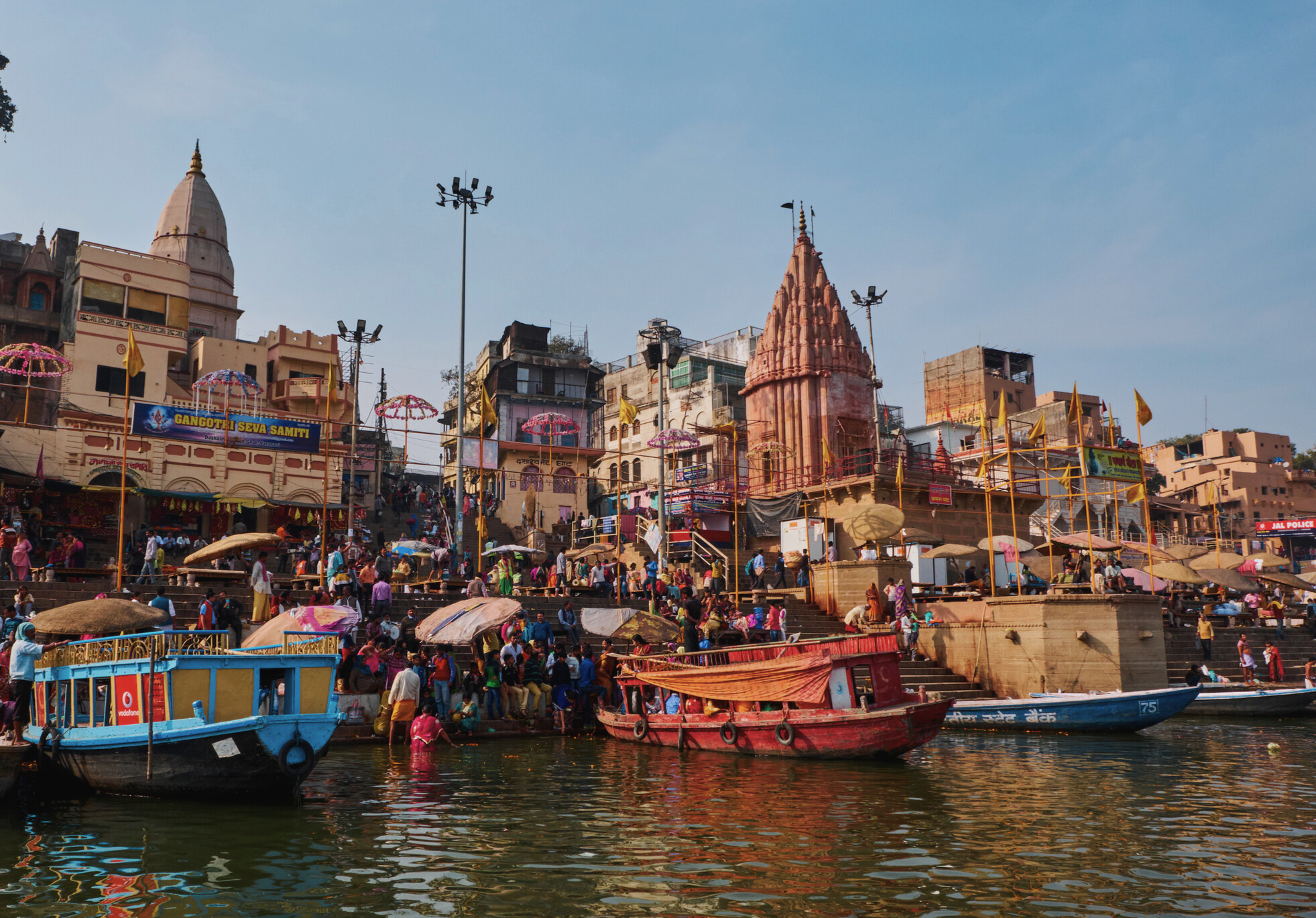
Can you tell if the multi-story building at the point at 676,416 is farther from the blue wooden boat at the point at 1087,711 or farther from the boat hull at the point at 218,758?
the boat hull at the point at 218,758

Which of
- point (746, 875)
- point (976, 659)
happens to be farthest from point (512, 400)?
point (746, 875)

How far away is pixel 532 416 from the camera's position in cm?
5869

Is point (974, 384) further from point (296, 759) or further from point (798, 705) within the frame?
point (296, 759)

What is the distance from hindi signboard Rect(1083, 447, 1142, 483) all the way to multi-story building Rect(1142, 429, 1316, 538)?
42356mm

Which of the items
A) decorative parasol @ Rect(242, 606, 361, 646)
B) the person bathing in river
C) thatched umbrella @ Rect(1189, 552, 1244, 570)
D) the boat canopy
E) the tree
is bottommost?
the person bathing in river

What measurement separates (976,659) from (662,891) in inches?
711

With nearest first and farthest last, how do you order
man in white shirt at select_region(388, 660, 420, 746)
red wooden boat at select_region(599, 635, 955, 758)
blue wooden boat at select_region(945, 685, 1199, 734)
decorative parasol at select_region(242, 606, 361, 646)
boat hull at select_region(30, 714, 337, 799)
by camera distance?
1. boat hull at select_region(30, 714, 337, 799)
2. decorative parasol at select_region(242, 606, 361, 646)
3. red wooden boat at select_region(599, 635, 955, 758)
4. man in white shirt at select_region(388, 660, 420, 746)
5. blue wooden boat at select_region(945, 685, 1199, 734)

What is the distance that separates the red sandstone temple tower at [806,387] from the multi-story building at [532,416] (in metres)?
11.4

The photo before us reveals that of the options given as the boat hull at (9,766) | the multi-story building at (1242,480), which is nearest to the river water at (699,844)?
the boat hull at (9,766)

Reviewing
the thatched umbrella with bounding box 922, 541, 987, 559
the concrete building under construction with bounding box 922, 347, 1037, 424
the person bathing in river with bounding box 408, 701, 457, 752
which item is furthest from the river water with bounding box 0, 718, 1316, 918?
the concrete building under construction with bounding box 922, 347, 1037, 424

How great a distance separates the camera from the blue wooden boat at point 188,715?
1232 centimetres

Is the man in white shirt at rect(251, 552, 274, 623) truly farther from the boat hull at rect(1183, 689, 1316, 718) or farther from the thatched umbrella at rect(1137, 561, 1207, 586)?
the thatched umbrella at rect(1137, 561, 1207, 586)

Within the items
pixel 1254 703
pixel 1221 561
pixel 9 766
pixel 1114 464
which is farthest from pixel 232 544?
pixel 1221 561

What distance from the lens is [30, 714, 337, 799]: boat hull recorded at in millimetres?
12250
